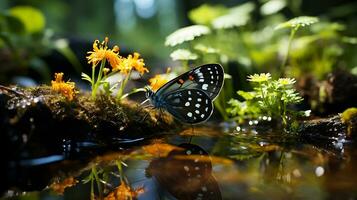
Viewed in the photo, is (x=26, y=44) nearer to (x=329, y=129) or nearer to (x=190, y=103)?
(x=190, y=103)

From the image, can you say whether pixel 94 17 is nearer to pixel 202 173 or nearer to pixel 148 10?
pixel 148 10

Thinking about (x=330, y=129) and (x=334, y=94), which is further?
(x=334, y=94)

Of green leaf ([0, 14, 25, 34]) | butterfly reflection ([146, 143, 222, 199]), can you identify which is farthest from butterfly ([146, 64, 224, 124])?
green leaf ([0, 14, 25, 34])

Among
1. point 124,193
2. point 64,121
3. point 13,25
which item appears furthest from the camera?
point 13,25

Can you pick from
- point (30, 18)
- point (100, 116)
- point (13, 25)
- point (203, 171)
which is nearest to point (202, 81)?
point (100, 116)

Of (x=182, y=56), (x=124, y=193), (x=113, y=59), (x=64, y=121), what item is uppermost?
(x=182, y=56)

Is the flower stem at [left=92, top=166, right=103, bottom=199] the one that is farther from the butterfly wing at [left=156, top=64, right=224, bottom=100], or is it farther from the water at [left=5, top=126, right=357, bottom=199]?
the butterfly wing at [left=156, top=64, right=224, bottom=100]

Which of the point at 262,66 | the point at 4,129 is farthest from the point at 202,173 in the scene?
the point at 262,66
